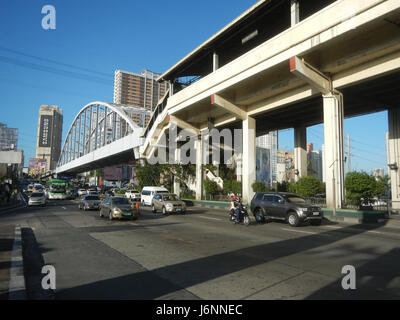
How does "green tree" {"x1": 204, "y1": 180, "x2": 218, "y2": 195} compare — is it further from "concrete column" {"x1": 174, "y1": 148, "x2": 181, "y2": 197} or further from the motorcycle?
the motorcycle

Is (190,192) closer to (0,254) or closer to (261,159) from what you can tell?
(0,254)

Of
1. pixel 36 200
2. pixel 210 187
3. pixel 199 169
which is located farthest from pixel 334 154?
pixel 36 200

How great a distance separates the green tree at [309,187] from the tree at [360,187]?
3.64 meters

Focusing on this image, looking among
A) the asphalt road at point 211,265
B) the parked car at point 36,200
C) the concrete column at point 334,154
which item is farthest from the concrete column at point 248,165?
the parked car at point 36,200

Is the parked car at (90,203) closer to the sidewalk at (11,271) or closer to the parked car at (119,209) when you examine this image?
the parked car at (119,209)

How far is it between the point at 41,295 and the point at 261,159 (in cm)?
8508

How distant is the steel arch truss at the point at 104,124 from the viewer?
239 feet

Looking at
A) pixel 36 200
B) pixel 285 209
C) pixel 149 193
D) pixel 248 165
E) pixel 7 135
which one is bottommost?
pixel 36 200

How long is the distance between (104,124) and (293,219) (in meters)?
78.9

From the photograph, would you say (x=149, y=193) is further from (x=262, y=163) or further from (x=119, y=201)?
(x=262, y=163)

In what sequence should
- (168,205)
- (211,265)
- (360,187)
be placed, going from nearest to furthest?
(211,265), (360,187), (168,205)

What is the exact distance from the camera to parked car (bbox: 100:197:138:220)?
17.6 m

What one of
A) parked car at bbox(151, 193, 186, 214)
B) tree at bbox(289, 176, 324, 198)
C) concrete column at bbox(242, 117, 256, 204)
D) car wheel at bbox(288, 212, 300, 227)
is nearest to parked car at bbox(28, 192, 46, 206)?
parked car at bbox(151, 193, 186, 214)

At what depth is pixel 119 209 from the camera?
17.7 metres
